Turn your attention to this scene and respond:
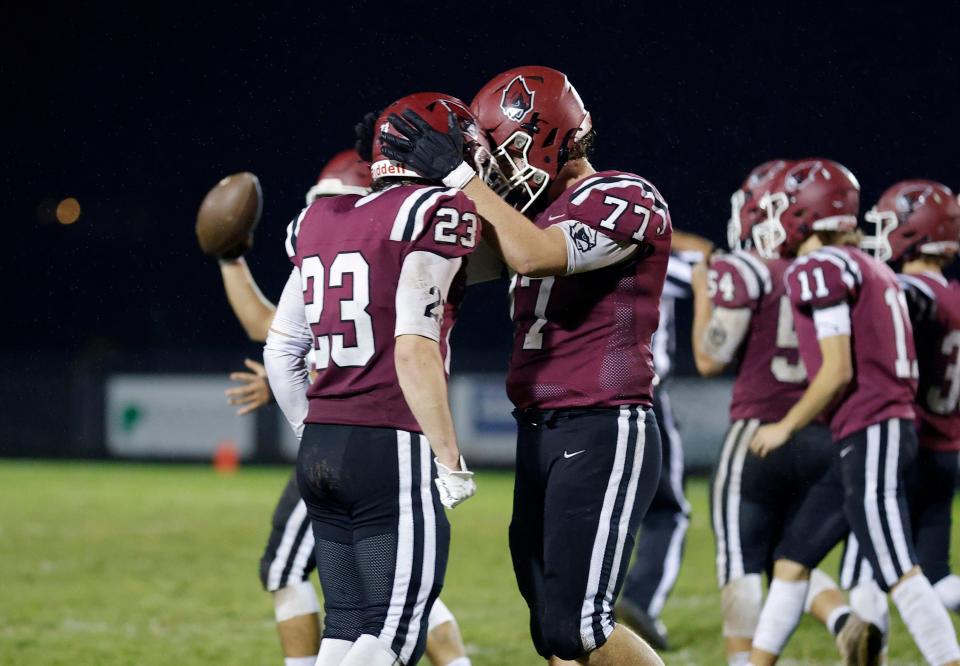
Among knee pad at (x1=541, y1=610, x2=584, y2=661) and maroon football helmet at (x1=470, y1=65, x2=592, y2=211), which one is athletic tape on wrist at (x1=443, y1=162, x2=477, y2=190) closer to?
maroon football helmet at (x1=470, y1=65, x2=592, y2=211)

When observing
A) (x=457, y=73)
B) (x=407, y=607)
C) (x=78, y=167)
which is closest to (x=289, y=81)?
(x=457, y=73)

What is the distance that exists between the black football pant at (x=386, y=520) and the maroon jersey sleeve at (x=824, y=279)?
1.65m

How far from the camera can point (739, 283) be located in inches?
173

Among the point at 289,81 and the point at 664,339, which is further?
the point at 289,81

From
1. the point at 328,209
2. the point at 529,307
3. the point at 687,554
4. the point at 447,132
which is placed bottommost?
the point at 687,554

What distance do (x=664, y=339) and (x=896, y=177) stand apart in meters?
16.6

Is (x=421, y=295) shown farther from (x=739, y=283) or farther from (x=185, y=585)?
(x=185, y=585)

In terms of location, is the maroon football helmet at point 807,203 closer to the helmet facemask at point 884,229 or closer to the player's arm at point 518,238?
the helmet facemask at point 884,229

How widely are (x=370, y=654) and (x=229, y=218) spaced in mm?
1757

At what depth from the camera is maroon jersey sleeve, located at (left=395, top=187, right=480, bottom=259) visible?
8.97ft

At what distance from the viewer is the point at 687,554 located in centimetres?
812

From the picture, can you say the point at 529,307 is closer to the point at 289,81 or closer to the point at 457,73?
the point at 457,73

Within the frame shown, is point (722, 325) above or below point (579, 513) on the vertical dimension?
above

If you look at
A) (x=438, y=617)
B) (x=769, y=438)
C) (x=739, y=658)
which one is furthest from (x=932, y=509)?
(x=438, y=617)
